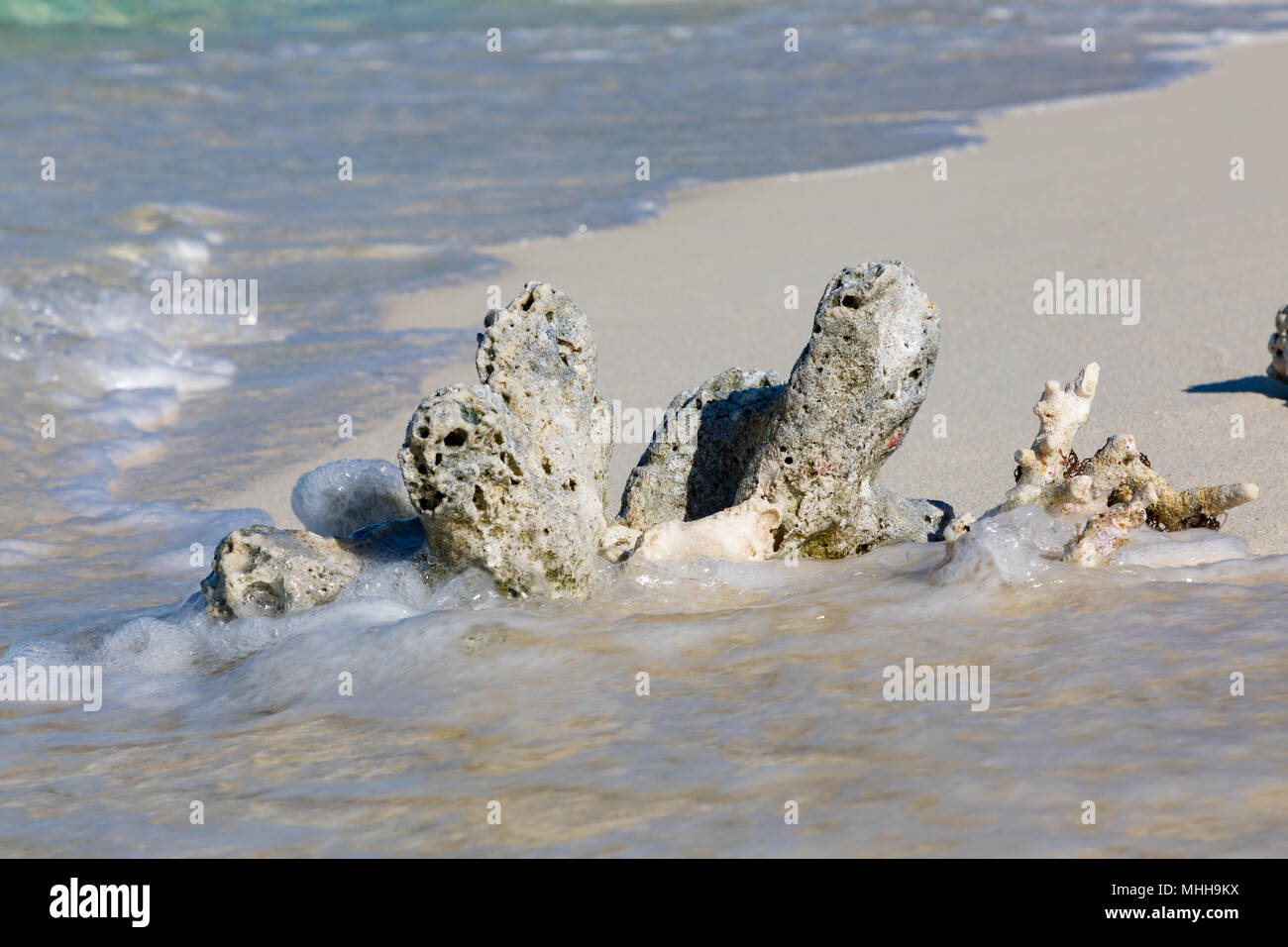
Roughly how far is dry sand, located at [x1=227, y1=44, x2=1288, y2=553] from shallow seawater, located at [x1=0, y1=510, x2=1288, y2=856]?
87 cm

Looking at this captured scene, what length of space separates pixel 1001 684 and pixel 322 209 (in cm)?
706

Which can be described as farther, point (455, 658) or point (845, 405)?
point (845, 405)

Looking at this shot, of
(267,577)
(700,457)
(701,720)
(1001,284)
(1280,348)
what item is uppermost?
(1001,284)

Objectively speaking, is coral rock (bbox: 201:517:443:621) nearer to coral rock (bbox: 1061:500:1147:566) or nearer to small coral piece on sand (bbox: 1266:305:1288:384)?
coral rock (bbox: 1061:500:1147:566)

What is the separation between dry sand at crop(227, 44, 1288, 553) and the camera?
4.49m

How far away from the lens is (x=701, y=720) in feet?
8.97

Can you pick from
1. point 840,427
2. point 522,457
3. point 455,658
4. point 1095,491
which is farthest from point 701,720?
point 1095,491

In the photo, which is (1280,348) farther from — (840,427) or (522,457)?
(522,457)

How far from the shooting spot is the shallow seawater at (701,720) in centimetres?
231

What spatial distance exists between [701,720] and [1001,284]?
13.7ft

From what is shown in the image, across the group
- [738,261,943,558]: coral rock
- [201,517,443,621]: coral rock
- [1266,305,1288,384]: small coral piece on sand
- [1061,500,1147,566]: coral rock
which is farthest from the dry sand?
[201,517,443,621]: coral rock

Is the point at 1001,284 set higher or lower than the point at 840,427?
higher

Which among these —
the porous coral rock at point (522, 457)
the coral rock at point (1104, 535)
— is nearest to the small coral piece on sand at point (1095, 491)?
the coral rock at point (1104, 535)

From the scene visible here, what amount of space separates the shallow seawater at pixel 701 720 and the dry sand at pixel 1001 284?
872 mm
